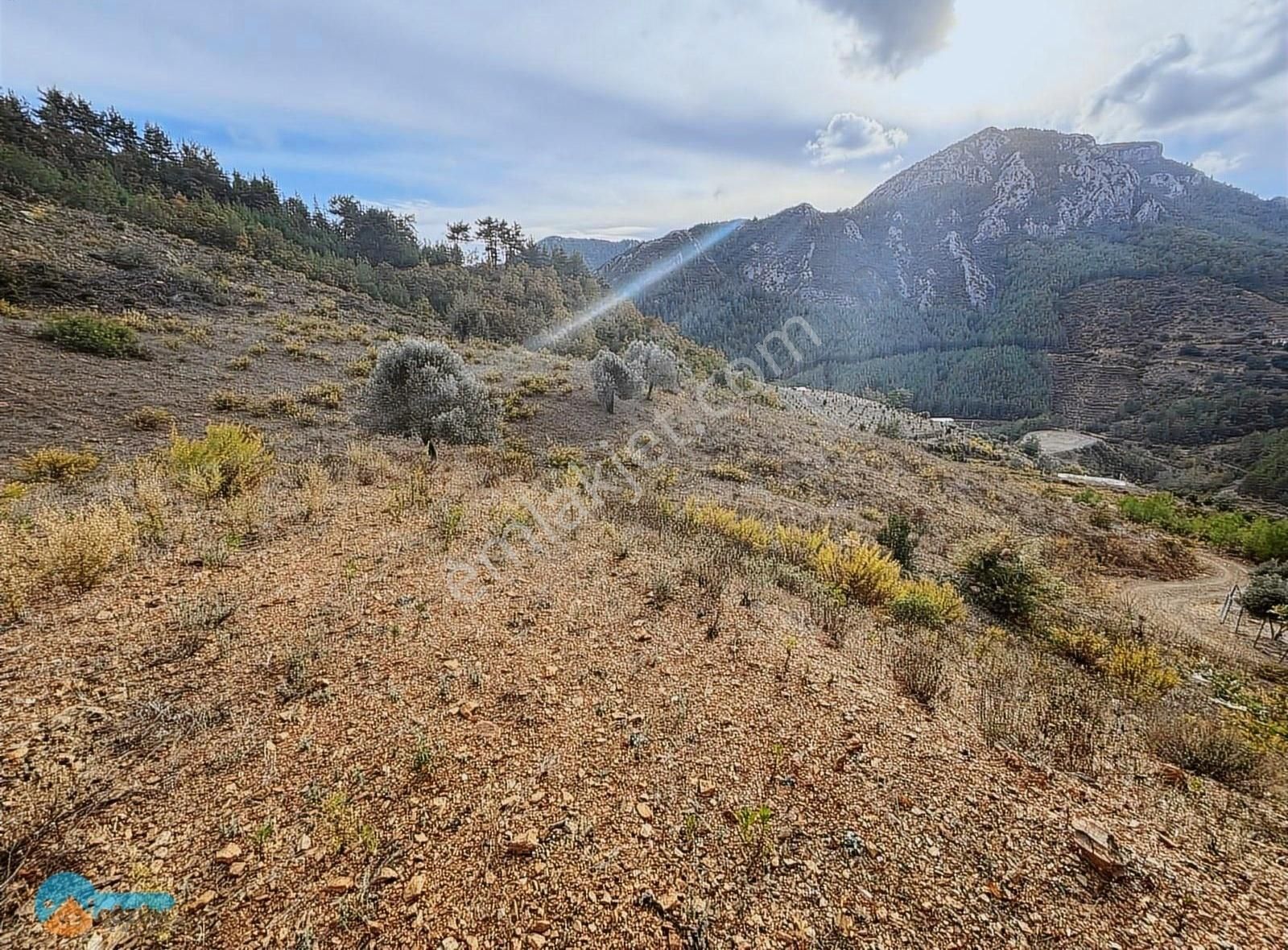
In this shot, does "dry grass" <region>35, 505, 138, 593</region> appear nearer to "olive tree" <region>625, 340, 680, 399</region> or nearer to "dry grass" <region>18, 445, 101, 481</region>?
"dry grass" <region>18, 445, 101, 481</region>

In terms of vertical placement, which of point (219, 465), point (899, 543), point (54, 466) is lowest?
point (899, 543)

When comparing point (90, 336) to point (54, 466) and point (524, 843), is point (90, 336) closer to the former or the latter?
point (54, 466)

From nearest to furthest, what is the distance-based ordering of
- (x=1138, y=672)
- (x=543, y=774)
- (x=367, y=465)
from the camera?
(x=543, y=774) → (x=1138, y=672) → (x=367, y=465)

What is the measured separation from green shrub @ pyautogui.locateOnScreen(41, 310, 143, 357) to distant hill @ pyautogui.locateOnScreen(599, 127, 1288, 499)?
101591mm

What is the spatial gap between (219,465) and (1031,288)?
509ft

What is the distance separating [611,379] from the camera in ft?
63.0

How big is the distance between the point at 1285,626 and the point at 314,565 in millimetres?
18995

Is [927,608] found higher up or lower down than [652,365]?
lower down

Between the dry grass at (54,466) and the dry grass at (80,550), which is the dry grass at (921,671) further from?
the dry grass at (54,466)

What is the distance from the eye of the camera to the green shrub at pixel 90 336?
12852 mm

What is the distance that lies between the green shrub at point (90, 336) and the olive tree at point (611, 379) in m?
13.9

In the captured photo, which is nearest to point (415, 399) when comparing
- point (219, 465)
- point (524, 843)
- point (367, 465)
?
point (367, 465)

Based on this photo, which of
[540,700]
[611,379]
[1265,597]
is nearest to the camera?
[540,700]

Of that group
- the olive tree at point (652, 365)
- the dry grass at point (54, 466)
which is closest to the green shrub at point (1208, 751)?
the dry grass at point (54, 466)
